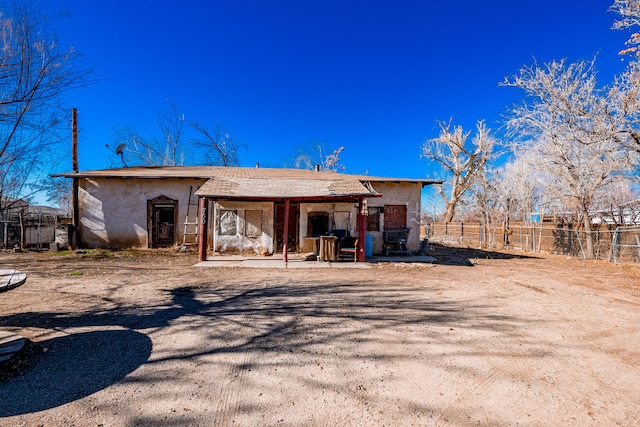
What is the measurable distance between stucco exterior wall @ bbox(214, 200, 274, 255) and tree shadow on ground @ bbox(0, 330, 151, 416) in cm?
856

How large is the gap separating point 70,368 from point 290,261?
8.28 meters

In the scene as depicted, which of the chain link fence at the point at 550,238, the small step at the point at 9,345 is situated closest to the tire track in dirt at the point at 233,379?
the small step at the point at 9,345

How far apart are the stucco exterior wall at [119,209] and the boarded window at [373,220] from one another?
8084 mm

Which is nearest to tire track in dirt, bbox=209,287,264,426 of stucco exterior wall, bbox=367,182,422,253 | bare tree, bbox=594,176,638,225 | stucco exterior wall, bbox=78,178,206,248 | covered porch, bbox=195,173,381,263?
covered porch, bbox=195,173,381,263

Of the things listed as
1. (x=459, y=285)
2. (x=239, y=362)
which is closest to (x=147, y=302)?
(x=239, y=362)

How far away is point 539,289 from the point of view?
7312 mm

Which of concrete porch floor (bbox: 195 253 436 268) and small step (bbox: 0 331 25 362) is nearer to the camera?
small step (bbox: 0 331 25 362)

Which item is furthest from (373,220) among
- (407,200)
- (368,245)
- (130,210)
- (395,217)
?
(130,210)

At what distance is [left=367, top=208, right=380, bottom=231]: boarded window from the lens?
13844 millimetres

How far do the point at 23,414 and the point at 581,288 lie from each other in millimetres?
10426

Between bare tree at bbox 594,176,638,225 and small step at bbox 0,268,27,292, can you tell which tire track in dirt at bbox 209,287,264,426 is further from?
bare tree at bbox 594,176,638,225

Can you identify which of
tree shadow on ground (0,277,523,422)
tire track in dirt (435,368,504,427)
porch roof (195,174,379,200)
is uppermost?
porch roof (195,174,379,200)

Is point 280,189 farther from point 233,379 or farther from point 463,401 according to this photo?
point 463,401

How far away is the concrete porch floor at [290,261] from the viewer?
1033cm
